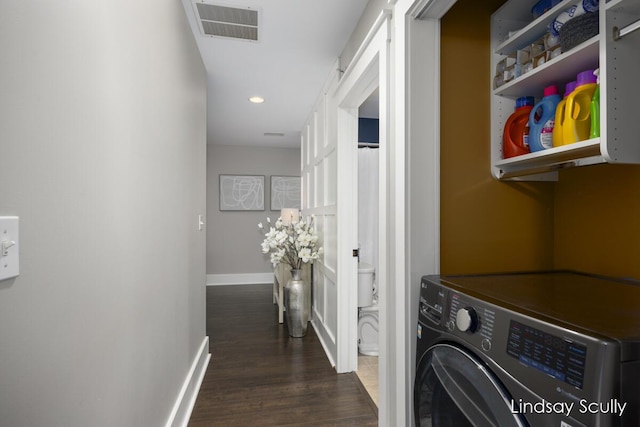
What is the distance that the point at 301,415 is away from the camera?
6.51ft

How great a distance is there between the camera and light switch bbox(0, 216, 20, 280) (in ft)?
1.97

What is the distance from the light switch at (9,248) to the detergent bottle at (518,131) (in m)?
1.54

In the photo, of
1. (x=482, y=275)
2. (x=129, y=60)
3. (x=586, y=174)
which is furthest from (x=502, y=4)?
(x=129, y=60)

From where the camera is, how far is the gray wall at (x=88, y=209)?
661 millimetres

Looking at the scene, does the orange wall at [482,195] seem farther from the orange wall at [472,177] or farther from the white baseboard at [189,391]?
the white baseboard at [189,391]

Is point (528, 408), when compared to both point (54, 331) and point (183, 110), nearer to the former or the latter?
point (54, 331)

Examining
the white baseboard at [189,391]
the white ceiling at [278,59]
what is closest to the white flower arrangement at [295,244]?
the white baseboard at [189,391]

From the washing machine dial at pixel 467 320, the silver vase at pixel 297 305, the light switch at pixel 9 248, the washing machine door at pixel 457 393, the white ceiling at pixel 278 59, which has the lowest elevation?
the silver vase at pixel 297 305

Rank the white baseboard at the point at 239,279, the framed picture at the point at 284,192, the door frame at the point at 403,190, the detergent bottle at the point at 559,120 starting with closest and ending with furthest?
the detergent bottle at the point at 559,120, the door frame at the point at 403,190, the white baseboard at the point at 239,279, the framed picture at the point at 284,192

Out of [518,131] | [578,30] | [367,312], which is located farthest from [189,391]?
[578,30]

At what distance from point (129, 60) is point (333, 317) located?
223 centimetres

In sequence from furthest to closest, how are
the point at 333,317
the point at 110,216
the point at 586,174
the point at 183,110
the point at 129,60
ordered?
the point at 333,317 < the point at 183,110 < the point at 586,174 < the point at 129,60 < the point at 110,216

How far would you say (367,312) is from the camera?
286 cm

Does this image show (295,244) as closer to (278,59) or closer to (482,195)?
(278,59)
